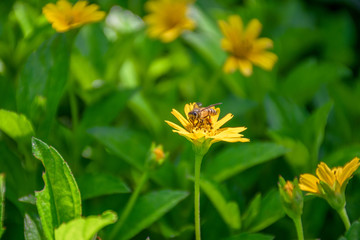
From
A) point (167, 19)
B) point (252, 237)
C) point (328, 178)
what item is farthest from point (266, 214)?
point (167, 19)

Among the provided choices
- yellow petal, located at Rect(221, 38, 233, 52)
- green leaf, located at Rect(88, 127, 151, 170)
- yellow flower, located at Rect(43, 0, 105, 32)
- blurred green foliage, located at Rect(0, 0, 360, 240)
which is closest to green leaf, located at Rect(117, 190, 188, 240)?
blurred green foliage, located at Rect(0, 0, 360, 240)

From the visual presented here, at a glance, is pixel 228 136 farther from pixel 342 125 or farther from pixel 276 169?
pixel 342 125

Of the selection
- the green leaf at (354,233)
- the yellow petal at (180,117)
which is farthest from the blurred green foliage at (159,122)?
the yellow petal at (180,117)

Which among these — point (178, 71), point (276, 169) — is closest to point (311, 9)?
point (178, 71)

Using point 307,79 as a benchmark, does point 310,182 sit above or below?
below

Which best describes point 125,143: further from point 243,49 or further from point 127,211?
point 243,49

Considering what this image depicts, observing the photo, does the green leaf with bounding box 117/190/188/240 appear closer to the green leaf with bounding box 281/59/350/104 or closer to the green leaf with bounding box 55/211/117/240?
the green leaf with bounding box 55/211/117/240

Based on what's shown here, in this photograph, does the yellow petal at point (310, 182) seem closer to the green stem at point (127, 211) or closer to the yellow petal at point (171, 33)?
the green stem at point (127, 211)
